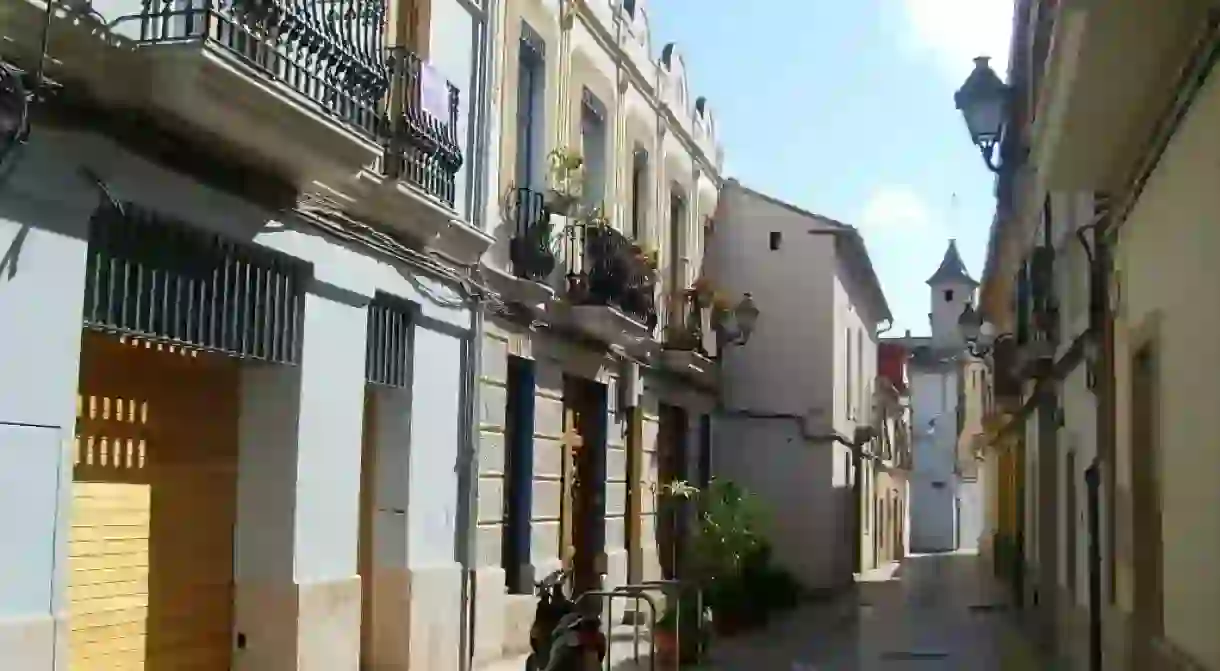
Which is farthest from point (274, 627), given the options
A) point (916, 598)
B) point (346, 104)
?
point (916, 598)

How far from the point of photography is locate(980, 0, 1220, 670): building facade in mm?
6785

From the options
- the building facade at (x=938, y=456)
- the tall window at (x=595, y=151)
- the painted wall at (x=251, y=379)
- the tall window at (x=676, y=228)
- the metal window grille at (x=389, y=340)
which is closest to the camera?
the painted wall at (x=251, y=379)

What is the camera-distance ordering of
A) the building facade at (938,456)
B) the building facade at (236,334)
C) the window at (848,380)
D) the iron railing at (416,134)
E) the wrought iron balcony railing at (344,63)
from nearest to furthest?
the building facade at (236,334) < the wrought iron balcony railing at (344,63) < the iron railing at (416,134) < the window at (848,380) < the building facade at (938,456)

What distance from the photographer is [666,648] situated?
13.1 metres

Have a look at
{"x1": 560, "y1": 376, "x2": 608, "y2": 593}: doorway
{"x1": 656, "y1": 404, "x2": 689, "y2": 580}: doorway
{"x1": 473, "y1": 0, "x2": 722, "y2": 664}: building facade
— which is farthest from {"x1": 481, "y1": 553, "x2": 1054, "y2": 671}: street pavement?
{"x1": 656, "y1": 404, "x2": 689, "y2": 580}: doorway

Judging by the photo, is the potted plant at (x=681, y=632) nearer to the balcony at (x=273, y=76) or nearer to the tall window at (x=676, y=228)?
the balcony at (x=273, y=76)

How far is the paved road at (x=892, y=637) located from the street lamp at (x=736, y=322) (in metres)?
4.22

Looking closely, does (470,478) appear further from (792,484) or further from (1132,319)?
(792,484)

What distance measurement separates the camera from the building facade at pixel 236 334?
22.6 feet

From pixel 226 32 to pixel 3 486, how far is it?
3.00 meters

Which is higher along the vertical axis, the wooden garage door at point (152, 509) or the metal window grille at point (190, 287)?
the metal window grille at point (190, 287)

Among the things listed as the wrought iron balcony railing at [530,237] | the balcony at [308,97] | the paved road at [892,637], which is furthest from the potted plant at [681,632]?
the balcony at [308,97]

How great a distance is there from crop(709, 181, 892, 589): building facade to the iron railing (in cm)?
1274

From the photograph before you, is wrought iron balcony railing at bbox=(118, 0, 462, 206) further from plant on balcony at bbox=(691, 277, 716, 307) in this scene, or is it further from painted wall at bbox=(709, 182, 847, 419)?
painted wall at bbox=(709, 182, 847, 419)
